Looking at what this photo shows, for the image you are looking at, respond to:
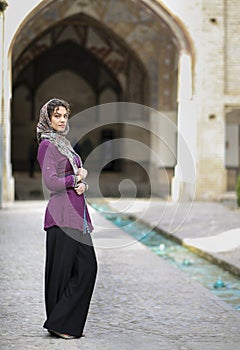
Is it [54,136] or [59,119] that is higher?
[59,119]

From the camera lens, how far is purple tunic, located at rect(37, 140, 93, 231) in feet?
14.8

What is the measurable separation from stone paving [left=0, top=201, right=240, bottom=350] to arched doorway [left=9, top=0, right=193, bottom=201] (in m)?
8.70

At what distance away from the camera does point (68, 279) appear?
453 cm

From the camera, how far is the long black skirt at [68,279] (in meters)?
4.47

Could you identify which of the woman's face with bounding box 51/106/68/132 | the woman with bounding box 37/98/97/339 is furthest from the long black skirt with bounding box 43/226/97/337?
the woman's face with bounding box 51/106/68/132

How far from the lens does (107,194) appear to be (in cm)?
1888

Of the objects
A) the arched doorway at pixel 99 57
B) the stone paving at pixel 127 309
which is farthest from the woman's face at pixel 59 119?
the arched doorway at pixel 99 57

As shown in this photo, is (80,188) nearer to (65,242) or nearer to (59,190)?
(59,190)

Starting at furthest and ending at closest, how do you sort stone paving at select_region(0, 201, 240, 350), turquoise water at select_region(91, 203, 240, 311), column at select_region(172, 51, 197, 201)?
column at select_region(172, 51, 197, 201)
turquoise water at select_region(91, 203, 240, 311)
stone paving at select_region(0, 201, 240, 350)

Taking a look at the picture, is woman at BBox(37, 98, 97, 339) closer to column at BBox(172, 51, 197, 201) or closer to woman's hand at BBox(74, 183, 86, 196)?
woman's hand at BBox(74, 183, 86, 196)

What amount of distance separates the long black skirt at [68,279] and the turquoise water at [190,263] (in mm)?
1907

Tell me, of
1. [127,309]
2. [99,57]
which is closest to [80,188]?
[127,309]

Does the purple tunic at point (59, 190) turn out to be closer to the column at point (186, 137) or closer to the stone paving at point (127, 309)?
the stone paving at point (127, 309)

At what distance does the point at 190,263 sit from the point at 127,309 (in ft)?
10.1
